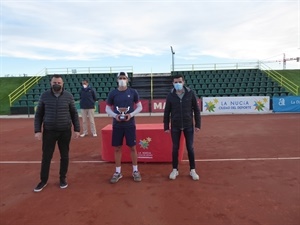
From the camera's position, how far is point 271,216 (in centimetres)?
380

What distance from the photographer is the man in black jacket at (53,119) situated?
4.81 metres

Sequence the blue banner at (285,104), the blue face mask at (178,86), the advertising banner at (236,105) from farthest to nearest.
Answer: the advertising banner at (236,105), the blue banner at (285,104), the blue face mask at (178,86)

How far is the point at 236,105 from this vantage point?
1986cm

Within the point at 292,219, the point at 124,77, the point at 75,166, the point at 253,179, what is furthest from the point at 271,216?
the point at 75,166

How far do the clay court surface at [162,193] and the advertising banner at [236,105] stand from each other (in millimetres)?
12331

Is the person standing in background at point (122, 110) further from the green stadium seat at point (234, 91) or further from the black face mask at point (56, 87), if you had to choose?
the green stadium seat at point (234, 91)

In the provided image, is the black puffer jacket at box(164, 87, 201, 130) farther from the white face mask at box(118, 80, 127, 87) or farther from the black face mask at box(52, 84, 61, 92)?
the black face mask at box(52, 84, 61, 92)

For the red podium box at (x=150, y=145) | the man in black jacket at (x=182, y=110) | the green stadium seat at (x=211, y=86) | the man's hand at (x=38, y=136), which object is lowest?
the red podium box at (x=150, y=145)

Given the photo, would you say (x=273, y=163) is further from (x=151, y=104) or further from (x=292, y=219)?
(x=151, y=104)

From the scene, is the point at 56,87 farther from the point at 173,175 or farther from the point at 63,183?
the point at 173,175

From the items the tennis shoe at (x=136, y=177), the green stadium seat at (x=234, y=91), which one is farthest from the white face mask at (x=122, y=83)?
the green stadium seat at (x=234, y=91)

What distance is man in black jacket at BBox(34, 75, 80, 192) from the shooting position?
4.81 m

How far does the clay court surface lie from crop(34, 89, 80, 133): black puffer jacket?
3.62ft

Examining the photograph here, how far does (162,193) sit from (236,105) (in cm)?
1631
